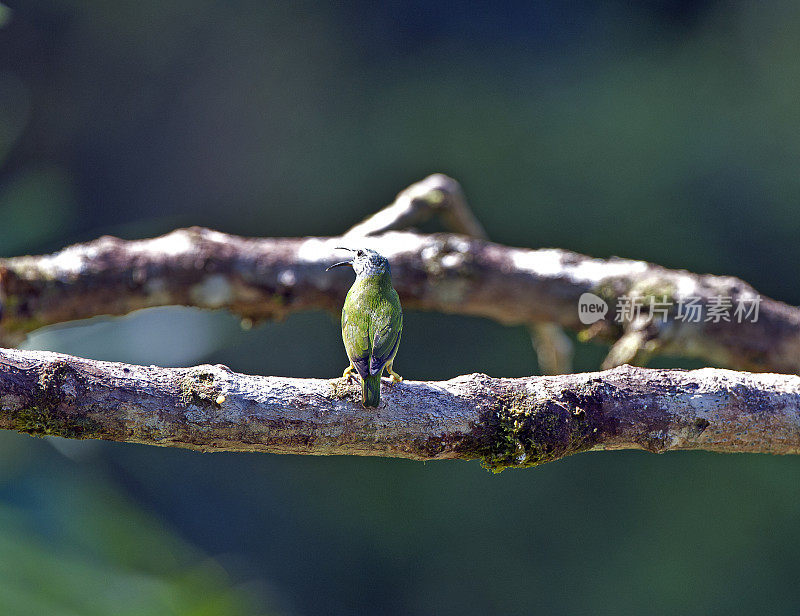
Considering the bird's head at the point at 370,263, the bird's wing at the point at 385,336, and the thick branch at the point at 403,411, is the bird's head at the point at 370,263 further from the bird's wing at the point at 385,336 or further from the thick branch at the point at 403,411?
the thick branch at the point at 403,411

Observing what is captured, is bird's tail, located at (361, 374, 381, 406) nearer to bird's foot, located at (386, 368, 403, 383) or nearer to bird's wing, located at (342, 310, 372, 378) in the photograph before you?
bird's wing, located at (342, 310, 372, 378)

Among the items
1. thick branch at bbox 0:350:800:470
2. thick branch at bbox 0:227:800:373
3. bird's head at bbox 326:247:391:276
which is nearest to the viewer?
thick branch at bbox 0:350:800:470

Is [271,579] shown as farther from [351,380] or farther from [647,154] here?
[351,380]

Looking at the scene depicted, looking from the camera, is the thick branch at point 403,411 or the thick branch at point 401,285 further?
the thick branch at point 401,285

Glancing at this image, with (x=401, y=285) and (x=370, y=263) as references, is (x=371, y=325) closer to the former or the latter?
(x=370, y=263)

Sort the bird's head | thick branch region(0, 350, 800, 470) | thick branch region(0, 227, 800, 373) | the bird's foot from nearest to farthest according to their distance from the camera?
thick branch region(0, 350, 800, 470)
the bird's foot
the bird's head
thick branch region(0, 227, 800, 373)

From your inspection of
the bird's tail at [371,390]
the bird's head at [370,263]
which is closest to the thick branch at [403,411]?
the bird's tail at [371,390]
